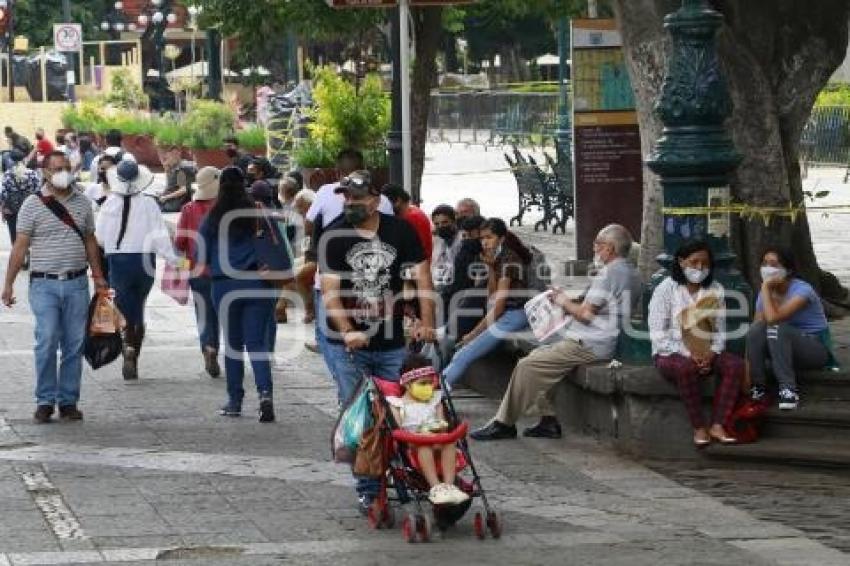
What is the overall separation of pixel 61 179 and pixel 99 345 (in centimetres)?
125

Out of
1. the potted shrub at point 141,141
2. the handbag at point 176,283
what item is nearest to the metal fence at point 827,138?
the potted shrub at point 141,141

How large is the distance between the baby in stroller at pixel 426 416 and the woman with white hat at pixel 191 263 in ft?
18.7

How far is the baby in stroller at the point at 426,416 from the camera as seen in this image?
10000mm

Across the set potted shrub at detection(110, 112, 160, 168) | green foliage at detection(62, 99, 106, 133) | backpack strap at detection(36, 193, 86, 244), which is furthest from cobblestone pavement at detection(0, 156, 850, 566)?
green foliage at detection(62, 99, 106, 133)

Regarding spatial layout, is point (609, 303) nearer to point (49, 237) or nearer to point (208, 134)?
point (49, 237)

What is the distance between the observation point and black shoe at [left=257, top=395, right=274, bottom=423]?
45.2 feet

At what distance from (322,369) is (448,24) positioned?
477 inches

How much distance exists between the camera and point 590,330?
1289 cm

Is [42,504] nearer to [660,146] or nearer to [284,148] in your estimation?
[660,146]

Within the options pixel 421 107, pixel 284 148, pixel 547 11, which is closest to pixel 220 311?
pixel 421 107

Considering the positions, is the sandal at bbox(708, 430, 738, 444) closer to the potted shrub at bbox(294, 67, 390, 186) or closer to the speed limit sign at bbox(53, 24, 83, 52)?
the potted shrub at bbox(294, 67, 390, 186)

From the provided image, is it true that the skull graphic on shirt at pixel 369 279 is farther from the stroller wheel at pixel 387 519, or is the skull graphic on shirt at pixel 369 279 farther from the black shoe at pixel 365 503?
the stroller wheel at pixel 387 519

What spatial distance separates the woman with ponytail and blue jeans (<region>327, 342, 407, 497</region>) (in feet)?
10.3

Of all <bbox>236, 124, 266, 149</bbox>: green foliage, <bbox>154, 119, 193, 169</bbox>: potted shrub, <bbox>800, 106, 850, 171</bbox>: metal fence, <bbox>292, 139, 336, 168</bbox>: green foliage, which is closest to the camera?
<bbox>292, 139, 336, 168</bbox>: green foliage
